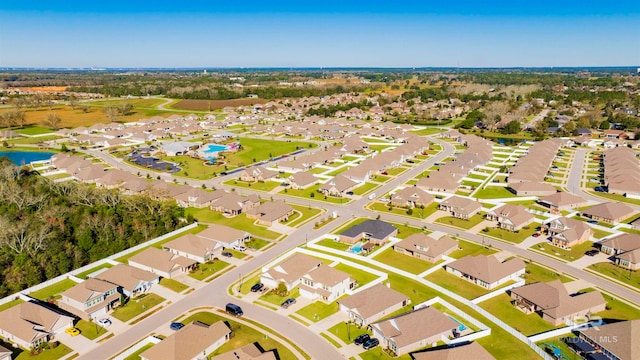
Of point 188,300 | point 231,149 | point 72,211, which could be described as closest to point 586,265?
point 188,300

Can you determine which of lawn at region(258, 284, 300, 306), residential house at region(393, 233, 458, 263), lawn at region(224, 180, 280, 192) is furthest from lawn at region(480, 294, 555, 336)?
lawn at region(224, 180, 280, 192)

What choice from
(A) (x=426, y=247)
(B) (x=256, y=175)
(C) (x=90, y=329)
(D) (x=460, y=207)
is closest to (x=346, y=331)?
(A) (x=426, y=247)

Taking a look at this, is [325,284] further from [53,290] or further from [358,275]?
[53,290]

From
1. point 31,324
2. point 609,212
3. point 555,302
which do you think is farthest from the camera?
point 609,212

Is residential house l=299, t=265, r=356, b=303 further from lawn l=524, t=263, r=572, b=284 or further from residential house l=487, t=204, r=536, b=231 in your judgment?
residential house l=487, t=204, r=536, b=231

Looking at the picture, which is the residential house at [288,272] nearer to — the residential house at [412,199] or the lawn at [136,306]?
the lawn at [136,306]
